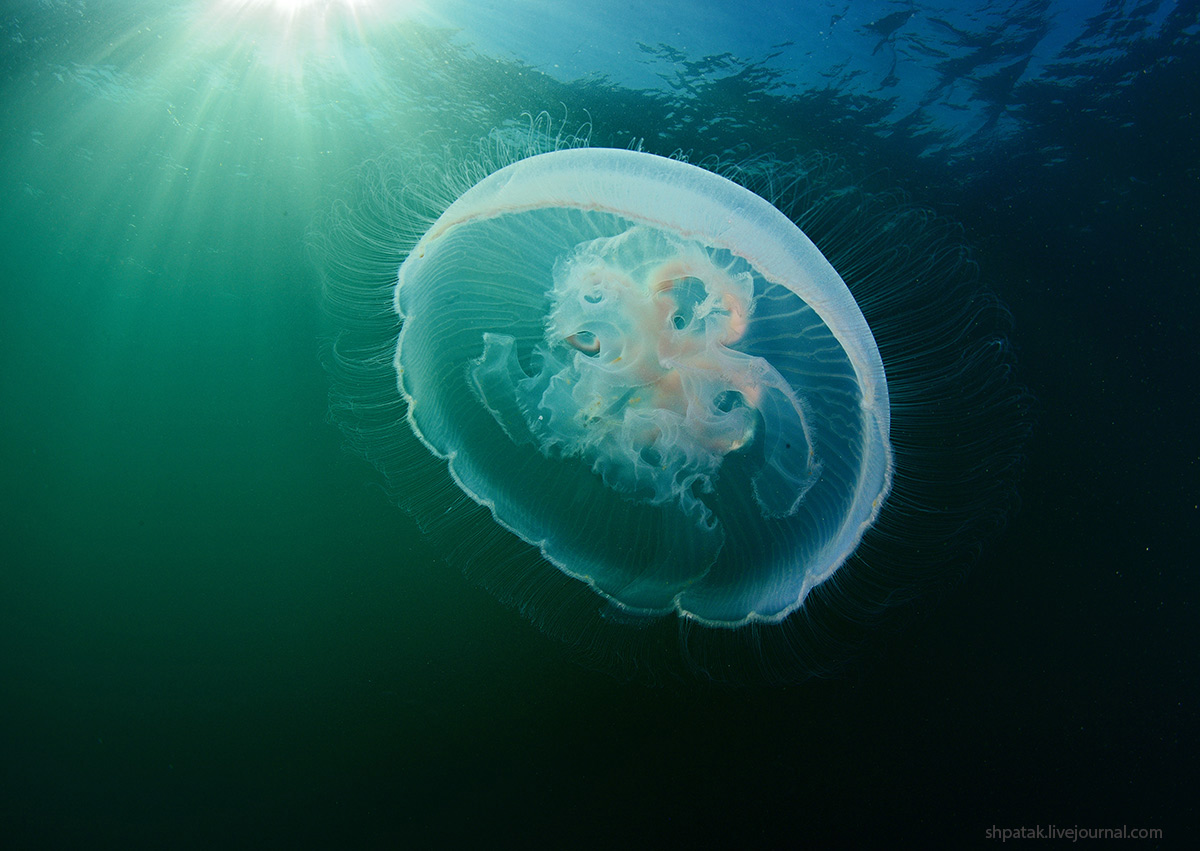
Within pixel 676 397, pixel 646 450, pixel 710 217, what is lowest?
pixel 646 450

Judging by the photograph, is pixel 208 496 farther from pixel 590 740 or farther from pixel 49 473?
pixel 590 740

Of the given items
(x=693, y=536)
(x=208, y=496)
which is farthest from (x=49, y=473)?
(x=693, y=536)

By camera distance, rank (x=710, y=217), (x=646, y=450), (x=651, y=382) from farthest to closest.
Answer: (x=646, y=450) → (x=651, y=382) → (x=710, y=217)

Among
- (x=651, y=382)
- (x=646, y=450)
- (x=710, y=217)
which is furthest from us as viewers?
(x=646, y=450)

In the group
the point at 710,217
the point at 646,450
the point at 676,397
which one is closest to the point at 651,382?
the point at 676,397

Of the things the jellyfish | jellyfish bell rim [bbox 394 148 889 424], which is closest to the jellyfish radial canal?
the jellyfish

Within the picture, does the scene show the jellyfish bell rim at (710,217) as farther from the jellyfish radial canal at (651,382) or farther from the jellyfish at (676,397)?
the jellyfish radial canal at (651,382)

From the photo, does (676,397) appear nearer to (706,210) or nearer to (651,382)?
(651,382)

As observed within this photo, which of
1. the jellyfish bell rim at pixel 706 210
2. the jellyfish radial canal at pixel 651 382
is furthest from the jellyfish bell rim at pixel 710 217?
the jellyfish radial canal at pixel 651 382
